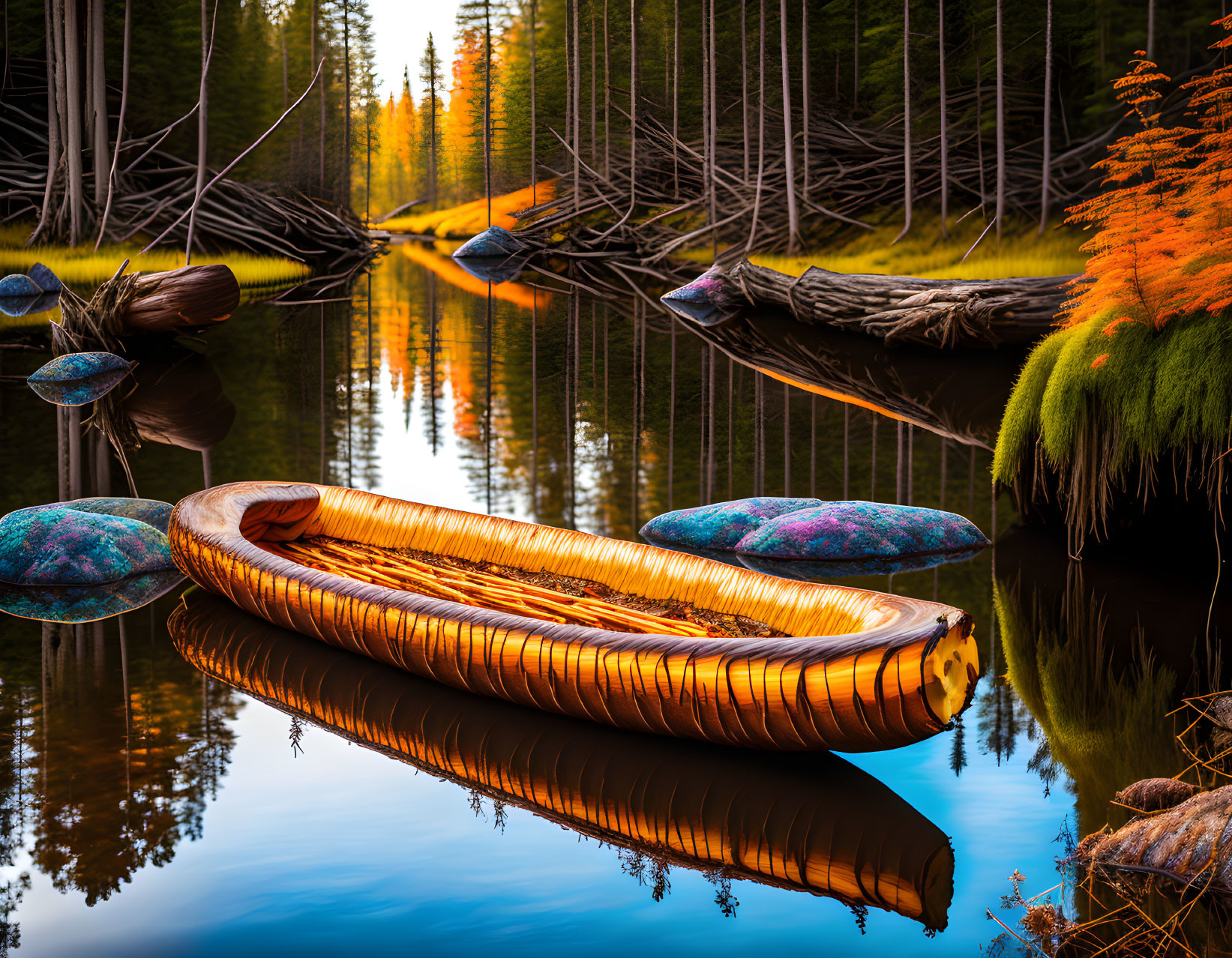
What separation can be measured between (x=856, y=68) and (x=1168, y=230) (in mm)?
21606

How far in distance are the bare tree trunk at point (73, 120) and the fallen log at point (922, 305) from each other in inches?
445

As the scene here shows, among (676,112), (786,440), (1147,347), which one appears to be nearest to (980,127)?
(676,112)

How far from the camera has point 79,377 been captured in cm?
1126

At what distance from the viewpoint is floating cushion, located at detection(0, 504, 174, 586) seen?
5246 millimetres

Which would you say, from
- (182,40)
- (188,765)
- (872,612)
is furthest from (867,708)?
(182,40)

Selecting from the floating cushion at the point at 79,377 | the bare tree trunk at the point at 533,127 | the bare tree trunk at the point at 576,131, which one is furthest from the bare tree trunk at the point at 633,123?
the floating cushion at the point at 79,377

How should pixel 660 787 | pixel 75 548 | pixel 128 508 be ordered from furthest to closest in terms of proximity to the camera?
pixel 128 508
pixel 75 548
pixel 660 787

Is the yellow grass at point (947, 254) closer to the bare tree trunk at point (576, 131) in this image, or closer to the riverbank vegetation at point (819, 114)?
the riverbank vegetation at point (819, 114)

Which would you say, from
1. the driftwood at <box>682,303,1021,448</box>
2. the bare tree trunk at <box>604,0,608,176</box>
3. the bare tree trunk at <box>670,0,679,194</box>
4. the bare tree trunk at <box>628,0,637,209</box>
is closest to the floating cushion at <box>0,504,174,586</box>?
the driftwood at <box>682,303,1021,448</box>

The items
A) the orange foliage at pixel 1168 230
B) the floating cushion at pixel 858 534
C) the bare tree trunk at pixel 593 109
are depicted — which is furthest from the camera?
the bare tree trunk at pixel 593 109

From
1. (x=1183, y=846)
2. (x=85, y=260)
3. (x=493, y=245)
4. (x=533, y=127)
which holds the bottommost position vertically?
(x=1183, y=846)

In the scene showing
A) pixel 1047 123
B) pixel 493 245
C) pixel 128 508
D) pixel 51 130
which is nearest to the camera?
pixel 128 508

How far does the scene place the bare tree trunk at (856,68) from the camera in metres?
25.2

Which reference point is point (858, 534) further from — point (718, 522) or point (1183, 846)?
point (1183, 846)
